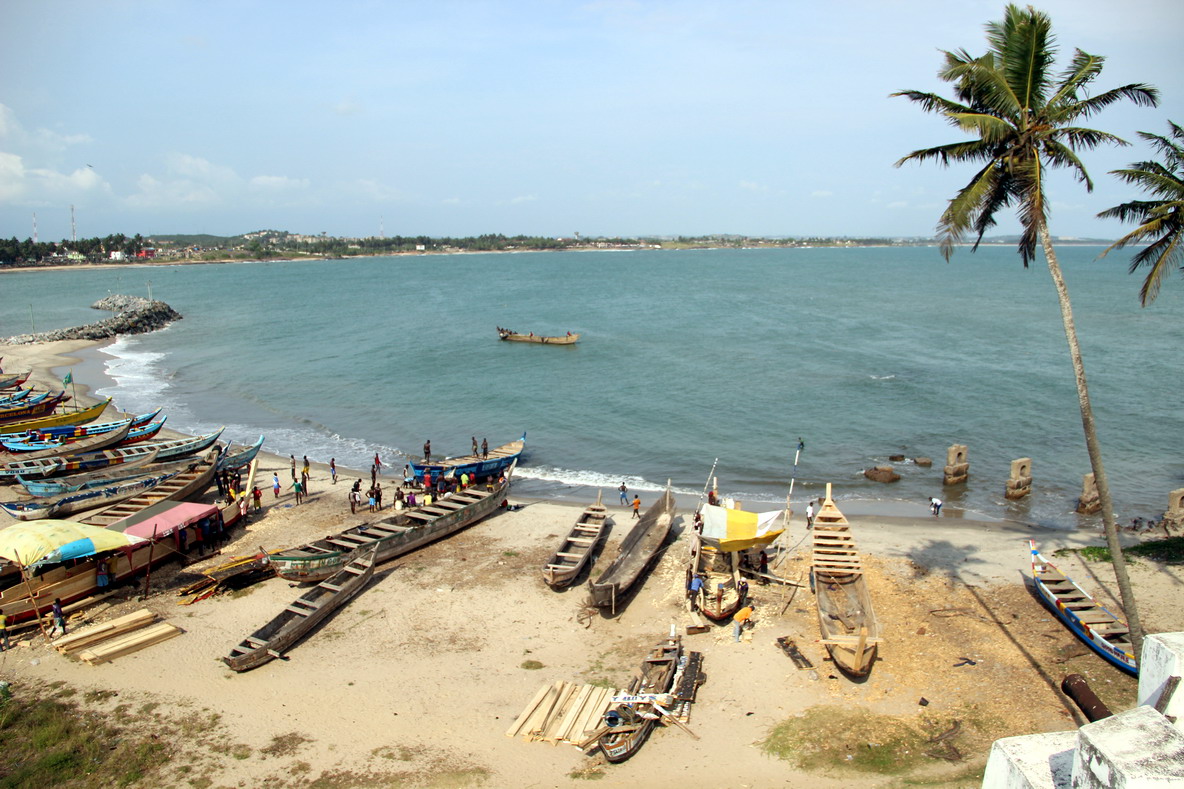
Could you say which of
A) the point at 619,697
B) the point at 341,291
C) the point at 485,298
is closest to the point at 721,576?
the point at 619,697

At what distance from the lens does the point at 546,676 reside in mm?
16172

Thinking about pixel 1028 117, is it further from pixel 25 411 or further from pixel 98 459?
pixel 25 411

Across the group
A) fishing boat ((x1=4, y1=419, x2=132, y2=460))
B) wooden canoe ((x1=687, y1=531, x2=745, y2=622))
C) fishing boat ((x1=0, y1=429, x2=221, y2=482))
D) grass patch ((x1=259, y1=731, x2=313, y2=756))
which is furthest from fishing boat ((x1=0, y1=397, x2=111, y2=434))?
wooden canoe ((x1=687, y1=531, x2=745, y2=622))

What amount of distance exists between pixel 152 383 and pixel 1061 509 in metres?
55.0

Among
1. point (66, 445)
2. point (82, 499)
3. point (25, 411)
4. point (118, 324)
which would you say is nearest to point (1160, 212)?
point (82, 499)

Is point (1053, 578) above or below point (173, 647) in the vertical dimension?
above

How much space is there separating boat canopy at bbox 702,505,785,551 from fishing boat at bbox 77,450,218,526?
1733cm

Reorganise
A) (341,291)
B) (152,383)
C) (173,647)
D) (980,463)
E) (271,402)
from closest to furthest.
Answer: (173,647), (980,463), (271,402), (152,383), (341,291)

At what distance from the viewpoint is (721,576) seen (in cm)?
2064

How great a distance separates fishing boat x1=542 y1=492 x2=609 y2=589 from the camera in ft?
65.7

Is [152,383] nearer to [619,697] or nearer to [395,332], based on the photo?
[395,332]

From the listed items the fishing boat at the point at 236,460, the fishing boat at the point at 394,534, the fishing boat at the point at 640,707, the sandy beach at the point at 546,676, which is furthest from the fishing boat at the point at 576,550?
the fishing boat at the point at 236,460

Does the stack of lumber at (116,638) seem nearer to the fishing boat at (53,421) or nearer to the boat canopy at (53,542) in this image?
the boat canopy at (53,542)

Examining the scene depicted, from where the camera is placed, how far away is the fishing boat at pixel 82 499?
936 inches
